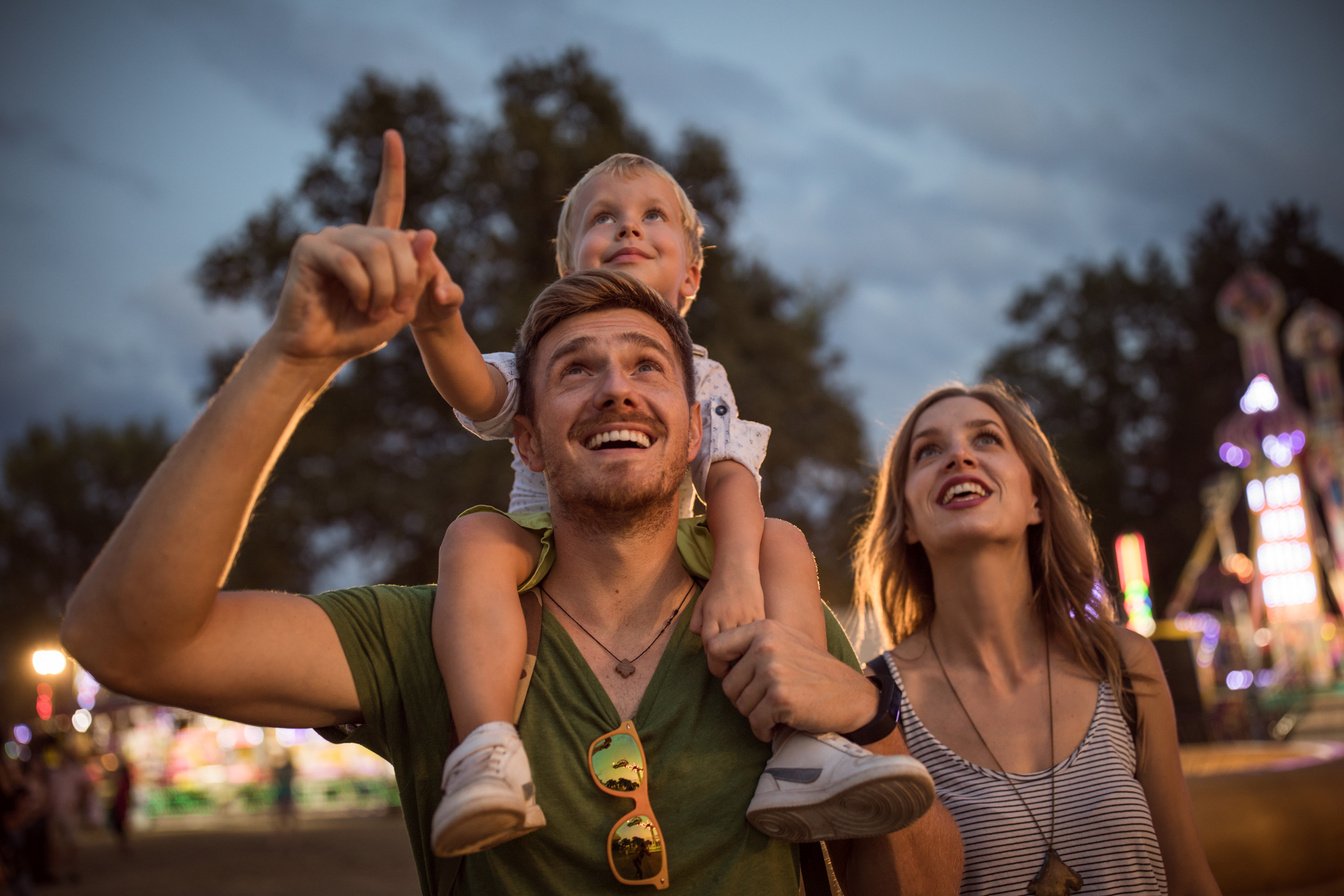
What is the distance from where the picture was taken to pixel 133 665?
74.4 inches

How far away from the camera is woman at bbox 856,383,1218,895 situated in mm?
3000

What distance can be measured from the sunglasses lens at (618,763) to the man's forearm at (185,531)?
32.7 inches

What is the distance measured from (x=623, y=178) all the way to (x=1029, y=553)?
196 centimetres

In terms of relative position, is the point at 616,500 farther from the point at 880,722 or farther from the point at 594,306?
the point at 880,722

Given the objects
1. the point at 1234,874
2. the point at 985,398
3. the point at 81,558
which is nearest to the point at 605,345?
the point at 985,398

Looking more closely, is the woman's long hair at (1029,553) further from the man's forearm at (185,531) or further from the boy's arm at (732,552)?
the man's forearm at (185,531)

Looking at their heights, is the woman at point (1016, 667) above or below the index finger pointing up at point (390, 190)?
below

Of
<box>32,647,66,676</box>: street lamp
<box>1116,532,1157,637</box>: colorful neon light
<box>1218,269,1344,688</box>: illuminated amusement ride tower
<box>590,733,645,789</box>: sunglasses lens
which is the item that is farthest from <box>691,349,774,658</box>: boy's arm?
<box>1218,269,1344,688</box>: illuminated amusement ride tower

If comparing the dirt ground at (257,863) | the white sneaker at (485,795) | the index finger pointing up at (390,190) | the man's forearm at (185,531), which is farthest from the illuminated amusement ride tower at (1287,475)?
the man's forearm at (185,531)

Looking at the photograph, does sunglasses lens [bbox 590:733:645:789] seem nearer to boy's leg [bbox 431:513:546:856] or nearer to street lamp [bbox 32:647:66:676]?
boy's leg [bbox 431:513:546:856]

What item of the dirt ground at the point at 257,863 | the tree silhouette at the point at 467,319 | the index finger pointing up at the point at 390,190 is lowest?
the dirt ground at the point at 257,863

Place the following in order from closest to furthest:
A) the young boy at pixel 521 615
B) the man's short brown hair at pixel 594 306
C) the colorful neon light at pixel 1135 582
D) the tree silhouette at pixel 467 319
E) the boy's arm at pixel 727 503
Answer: the young boy at pixel 521 615 < the boy's arm at pixel 727 503 < the man's short brown hair at pixel 594 306 < the tree silhouette at pixel 467 319 < the colorful neon light at pixel 1135 582

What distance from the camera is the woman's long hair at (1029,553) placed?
3650 mm

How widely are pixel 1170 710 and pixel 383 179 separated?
2698 mm
